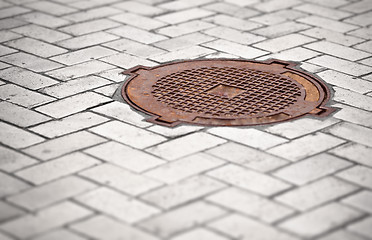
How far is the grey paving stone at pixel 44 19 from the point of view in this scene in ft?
22.4

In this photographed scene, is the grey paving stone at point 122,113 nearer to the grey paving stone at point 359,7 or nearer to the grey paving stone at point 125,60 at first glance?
the grey paving stone at point 125,60

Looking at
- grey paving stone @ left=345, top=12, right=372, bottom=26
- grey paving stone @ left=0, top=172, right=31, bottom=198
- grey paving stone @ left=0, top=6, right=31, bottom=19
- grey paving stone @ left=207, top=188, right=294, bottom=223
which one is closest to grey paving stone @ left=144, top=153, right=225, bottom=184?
grey paving stone @ left=207, top=188, right=294, bottom=223

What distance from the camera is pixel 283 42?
636 cm

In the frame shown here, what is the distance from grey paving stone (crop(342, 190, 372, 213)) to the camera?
3.86 m

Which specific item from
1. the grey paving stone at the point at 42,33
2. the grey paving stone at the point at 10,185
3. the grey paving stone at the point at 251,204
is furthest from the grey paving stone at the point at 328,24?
the grey paving stone at the point at 10,185

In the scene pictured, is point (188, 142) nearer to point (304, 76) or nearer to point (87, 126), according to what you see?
point (87, 126)

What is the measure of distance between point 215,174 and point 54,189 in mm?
964

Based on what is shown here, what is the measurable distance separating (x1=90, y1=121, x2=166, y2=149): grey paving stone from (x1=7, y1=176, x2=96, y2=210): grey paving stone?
0.57 m

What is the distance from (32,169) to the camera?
4242 millimetres

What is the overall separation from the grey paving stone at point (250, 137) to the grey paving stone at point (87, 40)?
2031mm

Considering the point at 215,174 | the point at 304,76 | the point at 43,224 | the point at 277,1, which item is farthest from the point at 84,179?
the point at 277,1

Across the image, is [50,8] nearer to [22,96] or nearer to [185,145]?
[22,96]

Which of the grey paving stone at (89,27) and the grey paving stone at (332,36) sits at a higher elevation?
the grey paving stone at (332,36)

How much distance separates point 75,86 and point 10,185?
153 cm
